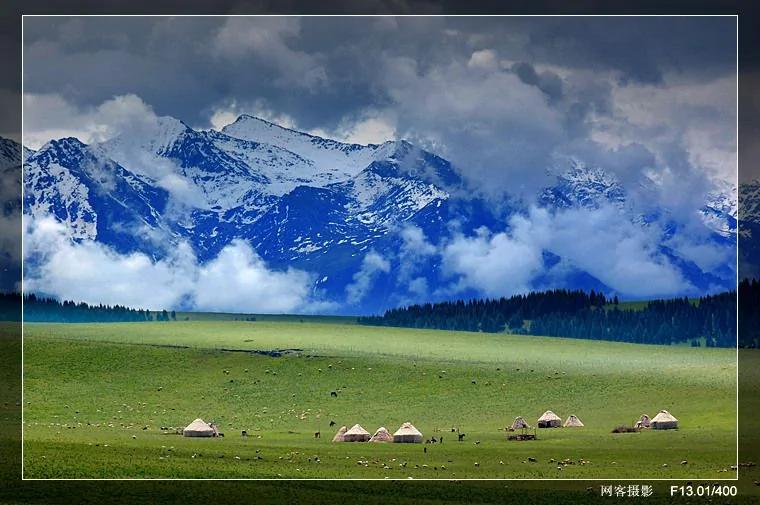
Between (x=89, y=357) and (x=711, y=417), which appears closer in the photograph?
(x=711, y=417)

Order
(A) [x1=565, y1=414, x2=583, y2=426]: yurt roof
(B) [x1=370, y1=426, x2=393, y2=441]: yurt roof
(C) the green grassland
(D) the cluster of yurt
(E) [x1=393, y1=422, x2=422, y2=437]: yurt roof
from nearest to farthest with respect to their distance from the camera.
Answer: (C) the green grassland, (D) the cluster of yurt, (B) [x1=370, y1=426, x2=393, y2=441]: yurt roof, (E) [x1=393, y1=422, x2=422, y2=437]: yurt roof, (A) [x1=565, y1=414, x2=583, y2=426]: yurt roof

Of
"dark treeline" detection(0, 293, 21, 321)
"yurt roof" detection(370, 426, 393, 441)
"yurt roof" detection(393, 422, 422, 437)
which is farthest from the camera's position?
"dark treeline" detection(0, 293, 21, 321)

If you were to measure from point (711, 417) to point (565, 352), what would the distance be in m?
57.9

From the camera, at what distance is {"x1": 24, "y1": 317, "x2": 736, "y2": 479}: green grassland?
76.9 metres

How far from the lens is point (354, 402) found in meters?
115

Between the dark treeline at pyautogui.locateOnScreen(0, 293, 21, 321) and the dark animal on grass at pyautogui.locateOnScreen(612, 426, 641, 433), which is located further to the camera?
the dark treeline at pyautogui.locateOnScreen(0, 293, 21, 321)

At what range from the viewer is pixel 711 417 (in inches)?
4119

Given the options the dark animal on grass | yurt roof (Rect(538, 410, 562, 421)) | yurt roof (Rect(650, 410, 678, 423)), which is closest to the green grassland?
the dark animal on grass

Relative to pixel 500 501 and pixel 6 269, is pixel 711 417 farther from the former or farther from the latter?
pixel 6 269

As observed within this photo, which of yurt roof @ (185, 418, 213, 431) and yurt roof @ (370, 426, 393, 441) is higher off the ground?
yurt roof @ (185, 418, 213, 431)

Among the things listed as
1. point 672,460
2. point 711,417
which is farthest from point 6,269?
point 672,460

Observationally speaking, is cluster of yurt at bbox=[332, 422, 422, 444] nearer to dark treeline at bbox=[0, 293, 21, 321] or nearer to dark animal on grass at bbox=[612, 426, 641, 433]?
dark animal on grass at bbox=[612, 426, 641, 433]

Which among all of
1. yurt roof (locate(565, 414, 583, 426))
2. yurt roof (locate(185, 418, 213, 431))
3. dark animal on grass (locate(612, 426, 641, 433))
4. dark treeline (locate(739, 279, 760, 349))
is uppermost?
dark treeline (locate(739, 279, 760, 349))

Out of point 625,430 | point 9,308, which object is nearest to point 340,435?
point 625,430
